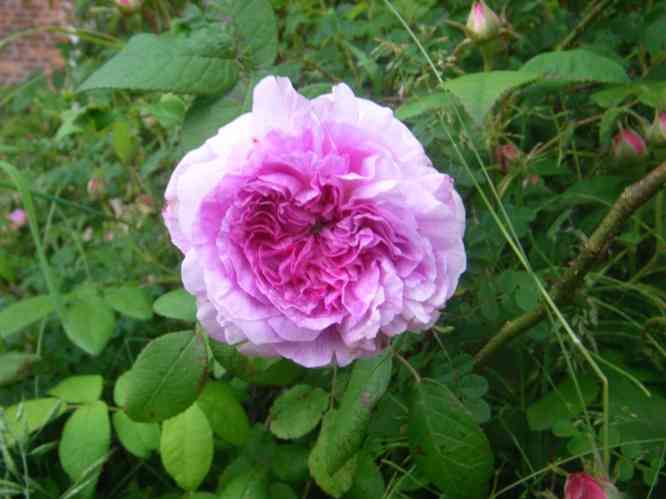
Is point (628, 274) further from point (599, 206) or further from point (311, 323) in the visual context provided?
point (311, 323)

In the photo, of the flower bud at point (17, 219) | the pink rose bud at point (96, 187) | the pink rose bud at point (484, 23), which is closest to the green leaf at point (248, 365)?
the pink rose bud at point (484, 23)

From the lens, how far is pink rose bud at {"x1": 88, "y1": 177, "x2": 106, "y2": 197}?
113cm

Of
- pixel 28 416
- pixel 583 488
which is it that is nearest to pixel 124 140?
pixel 28 416

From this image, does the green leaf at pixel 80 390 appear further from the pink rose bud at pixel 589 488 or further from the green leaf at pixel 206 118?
the pink rose bud at pixel 589 488

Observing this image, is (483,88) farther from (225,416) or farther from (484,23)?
(225,416)

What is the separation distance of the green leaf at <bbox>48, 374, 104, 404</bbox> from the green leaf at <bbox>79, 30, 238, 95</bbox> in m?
0.34

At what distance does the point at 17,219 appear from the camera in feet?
5.00

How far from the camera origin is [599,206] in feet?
2.44

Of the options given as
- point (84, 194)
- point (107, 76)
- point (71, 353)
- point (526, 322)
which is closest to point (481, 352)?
point (526, 322)

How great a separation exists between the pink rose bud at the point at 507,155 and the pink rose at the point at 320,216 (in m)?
0.27

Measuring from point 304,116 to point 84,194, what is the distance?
1.05 m

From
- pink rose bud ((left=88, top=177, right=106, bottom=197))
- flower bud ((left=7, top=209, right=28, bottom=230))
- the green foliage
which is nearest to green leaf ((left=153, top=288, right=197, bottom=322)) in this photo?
the green foliage

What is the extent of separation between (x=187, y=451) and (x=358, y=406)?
206 mm

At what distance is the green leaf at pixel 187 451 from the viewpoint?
63 cm
